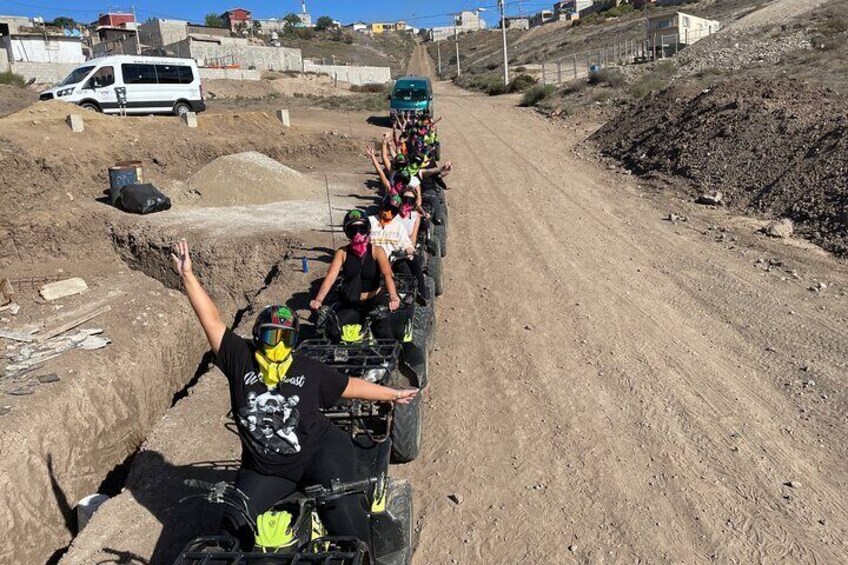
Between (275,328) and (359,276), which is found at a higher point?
(275,328)

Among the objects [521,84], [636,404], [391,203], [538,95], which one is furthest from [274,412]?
[521,84]

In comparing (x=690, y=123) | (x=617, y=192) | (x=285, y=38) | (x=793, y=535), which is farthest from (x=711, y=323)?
(x=285, y=38)

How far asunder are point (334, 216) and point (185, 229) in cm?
281

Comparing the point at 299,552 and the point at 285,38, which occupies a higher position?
the point at 285,38

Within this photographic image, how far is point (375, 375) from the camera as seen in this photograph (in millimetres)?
4973

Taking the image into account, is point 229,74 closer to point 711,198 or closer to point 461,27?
point 711,198

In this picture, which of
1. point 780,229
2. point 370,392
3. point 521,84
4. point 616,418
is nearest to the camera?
point 370,392

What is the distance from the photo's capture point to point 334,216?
13414 mm

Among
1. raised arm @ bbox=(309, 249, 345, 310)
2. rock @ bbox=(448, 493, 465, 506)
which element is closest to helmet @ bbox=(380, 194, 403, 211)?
raised arm @ bbox=(309, 249, 345, 310)

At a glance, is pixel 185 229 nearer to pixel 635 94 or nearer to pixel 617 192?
pixel 617 192

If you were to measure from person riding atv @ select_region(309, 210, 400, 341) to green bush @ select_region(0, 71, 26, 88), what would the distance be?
35978 millimetres

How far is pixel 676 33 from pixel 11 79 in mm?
36250

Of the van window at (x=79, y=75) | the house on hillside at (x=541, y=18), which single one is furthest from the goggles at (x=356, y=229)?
the house on hillside at (x=541, y=18)

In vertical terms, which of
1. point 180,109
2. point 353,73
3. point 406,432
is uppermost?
point 353,73
